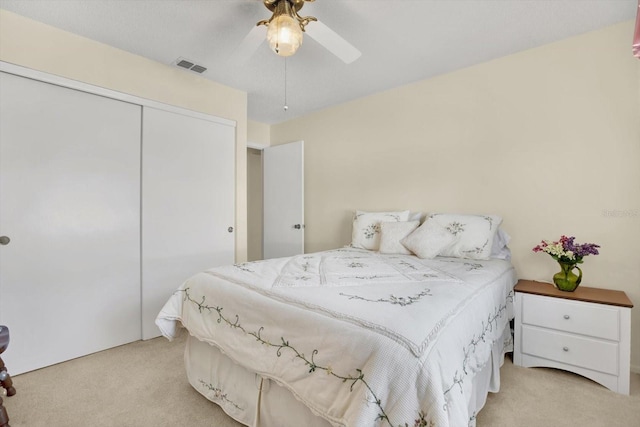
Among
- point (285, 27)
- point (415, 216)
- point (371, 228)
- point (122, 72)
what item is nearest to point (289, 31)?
point (285, 27)

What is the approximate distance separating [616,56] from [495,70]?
758 millimetres

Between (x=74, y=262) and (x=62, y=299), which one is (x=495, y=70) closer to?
(x=74, y=262)

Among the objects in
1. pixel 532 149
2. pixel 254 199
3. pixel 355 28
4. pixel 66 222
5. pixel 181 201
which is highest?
pixel 355 28

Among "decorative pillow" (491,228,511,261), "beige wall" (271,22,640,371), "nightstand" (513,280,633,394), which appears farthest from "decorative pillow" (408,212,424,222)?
"nightstand" (513,280,633,394)

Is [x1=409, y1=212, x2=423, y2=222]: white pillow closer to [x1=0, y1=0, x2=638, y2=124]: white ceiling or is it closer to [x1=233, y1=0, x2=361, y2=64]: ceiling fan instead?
[x1=0, y1=0, x2=638, y2=124]: white ceiling

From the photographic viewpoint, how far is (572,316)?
6.40 ft

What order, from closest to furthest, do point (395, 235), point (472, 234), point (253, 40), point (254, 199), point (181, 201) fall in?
point (253, 40) → point (472, 234) → point (395, 235) → point (181, 201) → point (254, 199)

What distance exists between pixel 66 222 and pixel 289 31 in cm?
211

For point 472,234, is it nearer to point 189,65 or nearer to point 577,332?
point 577,332

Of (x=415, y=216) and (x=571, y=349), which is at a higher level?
(x=415, y=216)

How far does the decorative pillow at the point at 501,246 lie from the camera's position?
245 cm

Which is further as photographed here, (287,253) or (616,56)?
(287,253)

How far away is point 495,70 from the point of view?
8.54ft

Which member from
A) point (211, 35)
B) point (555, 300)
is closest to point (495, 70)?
point (555, 300)
